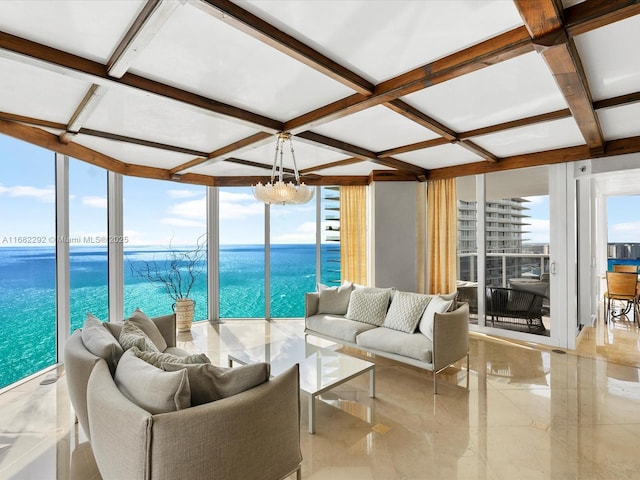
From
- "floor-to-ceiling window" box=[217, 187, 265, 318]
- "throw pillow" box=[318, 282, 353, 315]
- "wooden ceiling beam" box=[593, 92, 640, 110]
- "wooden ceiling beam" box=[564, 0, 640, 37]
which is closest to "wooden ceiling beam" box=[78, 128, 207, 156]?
"floor-to-ceiling window" box=[217, 187, 265, 318]

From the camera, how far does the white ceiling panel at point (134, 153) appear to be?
384 cm

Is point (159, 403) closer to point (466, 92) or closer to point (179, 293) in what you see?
point (466, 92)

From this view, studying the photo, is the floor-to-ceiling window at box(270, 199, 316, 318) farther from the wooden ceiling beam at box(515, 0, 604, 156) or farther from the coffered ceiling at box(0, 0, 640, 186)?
the wooden ceiling beam at box(515, 0, 604, 156)

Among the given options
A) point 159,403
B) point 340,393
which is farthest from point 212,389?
point 340,393

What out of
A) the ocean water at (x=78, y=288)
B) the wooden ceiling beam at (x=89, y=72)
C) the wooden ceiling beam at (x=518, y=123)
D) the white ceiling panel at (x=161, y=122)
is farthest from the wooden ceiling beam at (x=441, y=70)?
the ocean water at (x=78, y=288)

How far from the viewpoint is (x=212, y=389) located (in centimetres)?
160

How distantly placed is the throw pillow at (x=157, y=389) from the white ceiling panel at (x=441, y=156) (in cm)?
364

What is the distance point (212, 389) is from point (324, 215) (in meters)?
4.85

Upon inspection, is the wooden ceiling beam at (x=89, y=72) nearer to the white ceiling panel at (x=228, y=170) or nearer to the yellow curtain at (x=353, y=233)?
the white ceiling panel at (x=228, y=170)

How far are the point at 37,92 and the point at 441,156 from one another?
13.9 feet

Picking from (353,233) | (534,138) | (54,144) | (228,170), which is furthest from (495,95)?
(54,144)

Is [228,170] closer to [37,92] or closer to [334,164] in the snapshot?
[334,164]

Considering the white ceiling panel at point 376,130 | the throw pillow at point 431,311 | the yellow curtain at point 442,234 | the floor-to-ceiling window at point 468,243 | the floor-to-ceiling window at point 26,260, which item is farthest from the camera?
the yellow curtain at point 442,234

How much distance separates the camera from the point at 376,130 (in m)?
3.42
